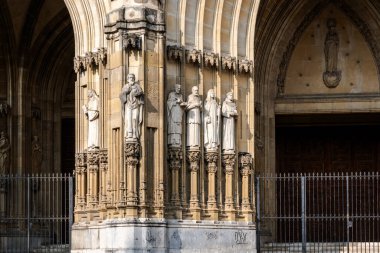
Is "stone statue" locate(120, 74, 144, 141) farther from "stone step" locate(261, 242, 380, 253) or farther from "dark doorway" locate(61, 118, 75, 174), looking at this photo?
"dark doorway" locate(61, 118, 75, 174)

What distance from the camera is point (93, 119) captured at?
84.1ft

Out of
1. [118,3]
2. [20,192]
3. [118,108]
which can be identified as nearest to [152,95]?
[118,108]

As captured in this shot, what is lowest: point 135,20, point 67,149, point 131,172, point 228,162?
point 131,172

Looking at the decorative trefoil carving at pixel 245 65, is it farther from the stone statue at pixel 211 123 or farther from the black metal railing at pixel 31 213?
the black metal railing at pixel 31 213

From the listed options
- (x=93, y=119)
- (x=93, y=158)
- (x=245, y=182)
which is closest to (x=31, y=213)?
(x=93, y=158)

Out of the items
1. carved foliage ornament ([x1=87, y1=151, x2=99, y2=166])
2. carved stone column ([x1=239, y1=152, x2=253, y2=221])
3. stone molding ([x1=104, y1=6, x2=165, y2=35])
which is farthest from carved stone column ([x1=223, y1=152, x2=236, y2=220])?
stone molding ([x1=104, y1=6, x2=165, y2=35])

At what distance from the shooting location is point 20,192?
3092 centimetres

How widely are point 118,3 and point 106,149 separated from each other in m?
3.49

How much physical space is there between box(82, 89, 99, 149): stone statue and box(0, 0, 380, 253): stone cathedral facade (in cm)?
3

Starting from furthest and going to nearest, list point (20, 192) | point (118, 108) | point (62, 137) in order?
1. point (62, 137)
2. point (20, 192)
3. point (118, 108)

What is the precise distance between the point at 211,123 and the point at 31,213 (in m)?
7.73

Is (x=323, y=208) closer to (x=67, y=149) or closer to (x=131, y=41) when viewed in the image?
(x=67, y=149)

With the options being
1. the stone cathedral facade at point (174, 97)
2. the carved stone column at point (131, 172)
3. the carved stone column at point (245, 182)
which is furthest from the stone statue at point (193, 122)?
the carved stone column at point (131, 172)

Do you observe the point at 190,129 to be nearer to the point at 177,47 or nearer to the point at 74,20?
the point at 177,47
